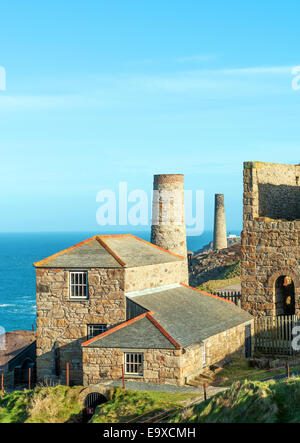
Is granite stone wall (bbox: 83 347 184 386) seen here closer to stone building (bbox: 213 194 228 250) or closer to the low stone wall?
the low stone wall

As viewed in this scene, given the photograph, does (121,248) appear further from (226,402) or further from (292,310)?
(226,402)

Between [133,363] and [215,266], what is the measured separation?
154ft

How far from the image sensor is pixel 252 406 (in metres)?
16.9

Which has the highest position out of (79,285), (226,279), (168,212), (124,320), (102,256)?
(168,212)

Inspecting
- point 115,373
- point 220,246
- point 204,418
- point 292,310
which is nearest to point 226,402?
point 204,418

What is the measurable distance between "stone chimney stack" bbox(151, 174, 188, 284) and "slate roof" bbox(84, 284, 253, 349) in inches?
482

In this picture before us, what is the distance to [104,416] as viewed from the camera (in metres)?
20.7

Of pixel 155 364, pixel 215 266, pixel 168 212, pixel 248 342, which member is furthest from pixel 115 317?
pixel 215 266

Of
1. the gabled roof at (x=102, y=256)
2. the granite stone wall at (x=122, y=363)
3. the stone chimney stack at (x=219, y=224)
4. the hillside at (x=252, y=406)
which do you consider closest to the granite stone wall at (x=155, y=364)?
the granite stone wall at (x=122, y=363)

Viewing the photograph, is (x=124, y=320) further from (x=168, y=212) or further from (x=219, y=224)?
(x=219, y=224)

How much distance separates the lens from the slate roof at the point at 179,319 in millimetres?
25172

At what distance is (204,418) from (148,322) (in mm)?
8679

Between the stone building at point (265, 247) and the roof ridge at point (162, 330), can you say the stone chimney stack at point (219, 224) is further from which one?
the roof ridge at point (162, 330)

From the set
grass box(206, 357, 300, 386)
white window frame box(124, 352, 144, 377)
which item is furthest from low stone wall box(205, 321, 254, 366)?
white window frame box(124, 352, 144, 377)
